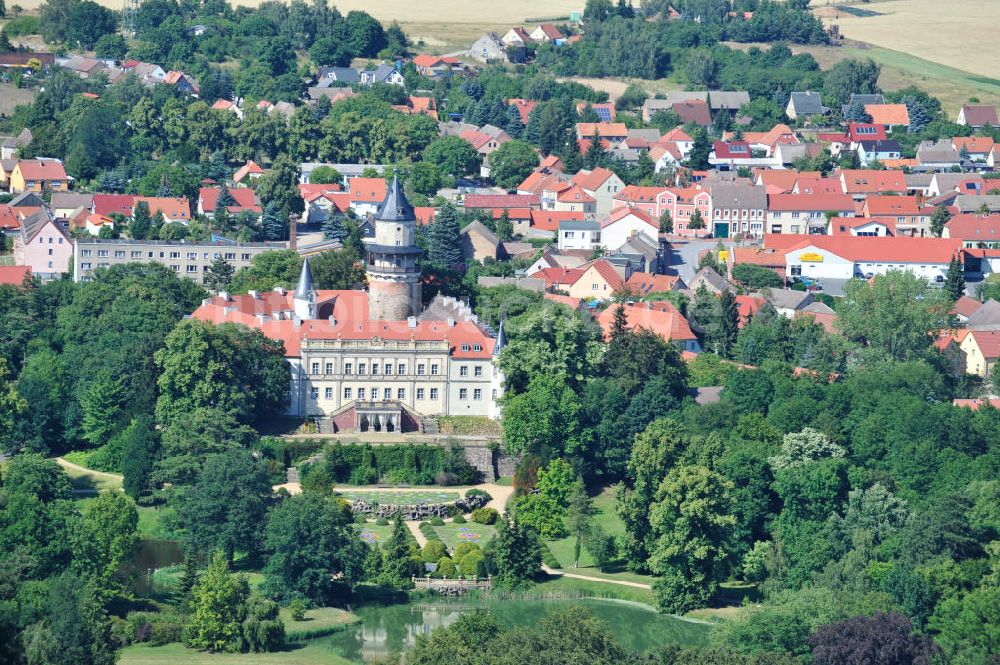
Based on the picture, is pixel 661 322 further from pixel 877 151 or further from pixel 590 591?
pixel 877 151

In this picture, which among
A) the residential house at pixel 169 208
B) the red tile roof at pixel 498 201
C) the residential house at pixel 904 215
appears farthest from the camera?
the residential house at pixel 904 215

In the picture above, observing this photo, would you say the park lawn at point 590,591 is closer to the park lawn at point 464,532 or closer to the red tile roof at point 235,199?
the park lawn at point 464,532

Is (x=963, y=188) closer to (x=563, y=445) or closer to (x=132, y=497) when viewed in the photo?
(x=563, y=445)

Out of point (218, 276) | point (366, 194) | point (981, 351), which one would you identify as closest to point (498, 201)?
point (366, 194)

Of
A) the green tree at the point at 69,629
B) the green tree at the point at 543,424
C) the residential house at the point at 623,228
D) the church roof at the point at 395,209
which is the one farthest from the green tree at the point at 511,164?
the green tree at the point at 69,629

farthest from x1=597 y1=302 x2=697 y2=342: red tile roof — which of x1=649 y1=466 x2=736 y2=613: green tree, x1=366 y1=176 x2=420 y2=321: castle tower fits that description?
x1=649 y1=466 x2=736 y2=613: green tree

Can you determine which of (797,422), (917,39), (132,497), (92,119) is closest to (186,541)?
(132,497)

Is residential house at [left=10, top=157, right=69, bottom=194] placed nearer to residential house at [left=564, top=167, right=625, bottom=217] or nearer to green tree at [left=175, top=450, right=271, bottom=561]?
residential house at [left=564, top=167, right=625, bottom=217]
